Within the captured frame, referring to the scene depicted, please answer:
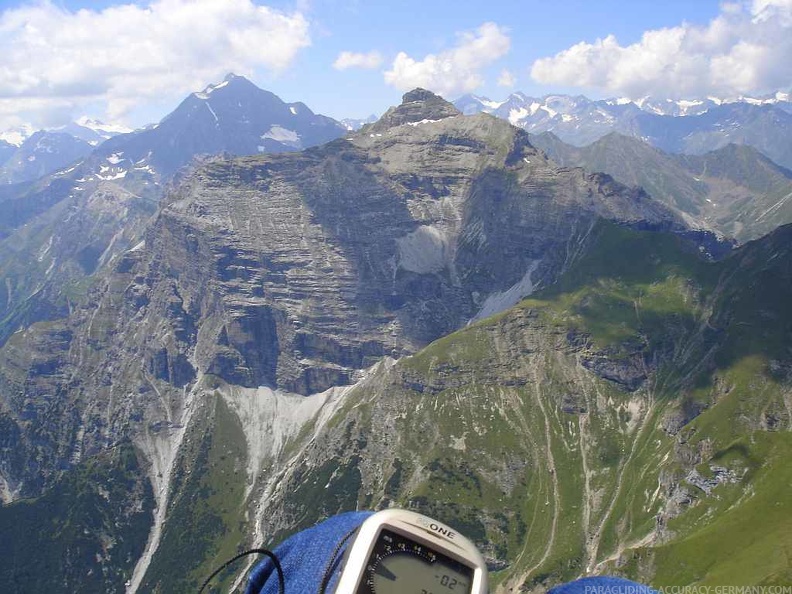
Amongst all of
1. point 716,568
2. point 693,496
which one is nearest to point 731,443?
point 693,496

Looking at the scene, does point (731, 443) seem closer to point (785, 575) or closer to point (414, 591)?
point (785, 575)

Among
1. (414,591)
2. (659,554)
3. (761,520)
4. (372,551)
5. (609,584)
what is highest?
(372,551)

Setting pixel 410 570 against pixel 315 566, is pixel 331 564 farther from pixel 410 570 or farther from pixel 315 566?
pixel 410 570

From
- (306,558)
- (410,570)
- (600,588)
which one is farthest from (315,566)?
(600,588)

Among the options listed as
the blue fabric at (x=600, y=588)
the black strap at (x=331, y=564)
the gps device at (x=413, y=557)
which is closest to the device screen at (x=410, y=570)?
the gps device at (x=413, y=557)

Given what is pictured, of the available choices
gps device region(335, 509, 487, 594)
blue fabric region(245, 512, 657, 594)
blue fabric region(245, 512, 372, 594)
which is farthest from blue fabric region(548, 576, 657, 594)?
→ blue fabric region(245, 512, 372, 594)

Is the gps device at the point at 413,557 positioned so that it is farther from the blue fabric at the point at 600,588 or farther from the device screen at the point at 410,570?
the blue fabric at the point at 600,588
